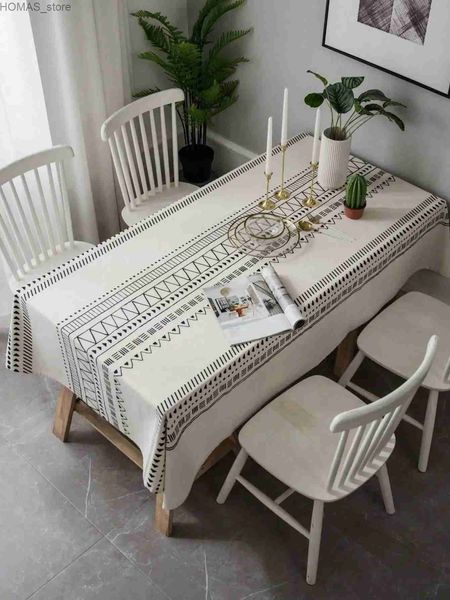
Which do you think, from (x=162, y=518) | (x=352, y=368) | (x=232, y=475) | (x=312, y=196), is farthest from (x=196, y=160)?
(x=162, y=518)

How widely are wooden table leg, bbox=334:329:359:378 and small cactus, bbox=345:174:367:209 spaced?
0.55m

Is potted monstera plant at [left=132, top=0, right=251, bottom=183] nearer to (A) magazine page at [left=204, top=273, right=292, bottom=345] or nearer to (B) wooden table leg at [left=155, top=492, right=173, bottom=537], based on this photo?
(A) magazine page at [left=204, top=273, right=292, bottom=345]

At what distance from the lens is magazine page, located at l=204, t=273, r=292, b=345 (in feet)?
7.18

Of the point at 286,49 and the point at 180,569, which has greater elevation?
the point at 286,49

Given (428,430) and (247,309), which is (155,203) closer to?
(247,309)

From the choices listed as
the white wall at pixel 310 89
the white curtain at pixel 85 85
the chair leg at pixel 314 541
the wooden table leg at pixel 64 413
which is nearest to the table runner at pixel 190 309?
the white wall at pixel 310 89

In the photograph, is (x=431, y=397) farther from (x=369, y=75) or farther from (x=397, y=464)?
(x=369, y=75)

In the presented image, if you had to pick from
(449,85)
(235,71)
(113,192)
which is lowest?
(113,192)

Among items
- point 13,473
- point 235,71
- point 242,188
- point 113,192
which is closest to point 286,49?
point 235,71

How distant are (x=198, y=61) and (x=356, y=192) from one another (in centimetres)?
108

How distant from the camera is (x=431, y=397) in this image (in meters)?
2.50

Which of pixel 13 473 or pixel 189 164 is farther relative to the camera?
pixel 189 164

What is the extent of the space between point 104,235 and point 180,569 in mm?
1714

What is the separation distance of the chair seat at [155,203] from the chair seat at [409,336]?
106 cm
